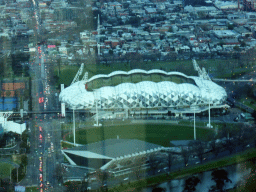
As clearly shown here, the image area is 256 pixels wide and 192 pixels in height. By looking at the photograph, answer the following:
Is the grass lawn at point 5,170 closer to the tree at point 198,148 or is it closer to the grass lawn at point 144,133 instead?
the grass lawn at point 144,133

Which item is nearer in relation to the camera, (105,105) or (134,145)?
(134,145)

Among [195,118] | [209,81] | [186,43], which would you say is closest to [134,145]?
[195,118]

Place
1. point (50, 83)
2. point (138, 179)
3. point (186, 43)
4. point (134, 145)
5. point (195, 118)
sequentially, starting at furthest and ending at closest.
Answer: point (186, 43) < point (50, 83) < point (195, 118) < point (134, 145) < point (138, 179)

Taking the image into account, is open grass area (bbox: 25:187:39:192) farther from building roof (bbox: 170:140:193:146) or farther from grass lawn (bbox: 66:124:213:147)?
building roof (bbox: 170:140:193:146)

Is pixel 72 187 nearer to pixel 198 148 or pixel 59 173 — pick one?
pixel 59 173

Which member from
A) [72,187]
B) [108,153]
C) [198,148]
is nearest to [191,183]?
[198,148]

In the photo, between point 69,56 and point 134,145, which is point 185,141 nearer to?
point 134,145
